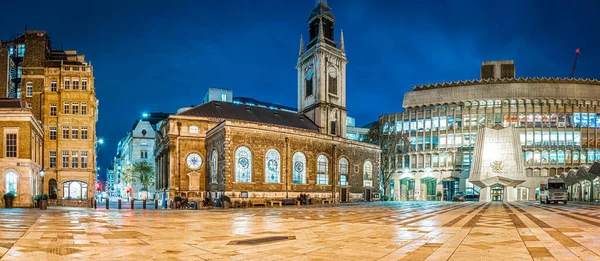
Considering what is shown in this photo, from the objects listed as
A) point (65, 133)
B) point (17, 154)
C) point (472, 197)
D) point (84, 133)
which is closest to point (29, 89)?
point (65, 133)

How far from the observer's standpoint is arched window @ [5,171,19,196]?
3747cm

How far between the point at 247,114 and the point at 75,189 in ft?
73.1

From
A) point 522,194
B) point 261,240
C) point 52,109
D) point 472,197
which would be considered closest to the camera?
point 261,240

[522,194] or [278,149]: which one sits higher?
[278,149]

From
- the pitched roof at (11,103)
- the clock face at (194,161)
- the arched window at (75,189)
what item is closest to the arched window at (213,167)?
the clock face at (194,161)

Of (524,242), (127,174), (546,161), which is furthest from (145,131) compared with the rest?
(524,242)

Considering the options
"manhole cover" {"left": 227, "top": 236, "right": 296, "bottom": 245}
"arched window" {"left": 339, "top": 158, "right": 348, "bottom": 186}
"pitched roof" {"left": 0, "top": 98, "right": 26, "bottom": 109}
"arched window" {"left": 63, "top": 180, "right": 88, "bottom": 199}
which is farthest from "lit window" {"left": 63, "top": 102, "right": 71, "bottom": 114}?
"manhole cover" {"left": 227, "top": 236, "right": 296, "bottom": 245}

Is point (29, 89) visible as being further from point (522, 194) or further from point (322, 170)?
point (522, 194)

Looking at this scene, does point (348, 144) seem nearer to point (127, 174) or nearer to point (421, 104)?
point (421, 104)

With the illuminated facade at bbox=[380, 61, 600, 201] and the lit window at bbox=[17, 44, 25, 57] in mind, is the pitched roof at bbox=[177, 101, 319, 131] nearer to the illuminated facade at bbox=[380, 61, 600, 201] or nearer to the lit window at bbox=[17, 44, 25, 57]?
the illuminated facade at bbox=[380, 61, 600, 201]

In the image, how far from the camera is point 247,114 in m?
55.1

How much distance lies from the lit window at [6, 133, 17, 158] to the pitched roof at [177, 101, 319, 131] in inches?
679

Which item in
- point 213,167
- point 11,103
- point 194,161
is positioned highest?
point 11,103

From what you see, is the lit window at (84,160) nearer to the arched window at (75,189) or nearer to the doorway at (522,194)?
the arched window at (75,189)
